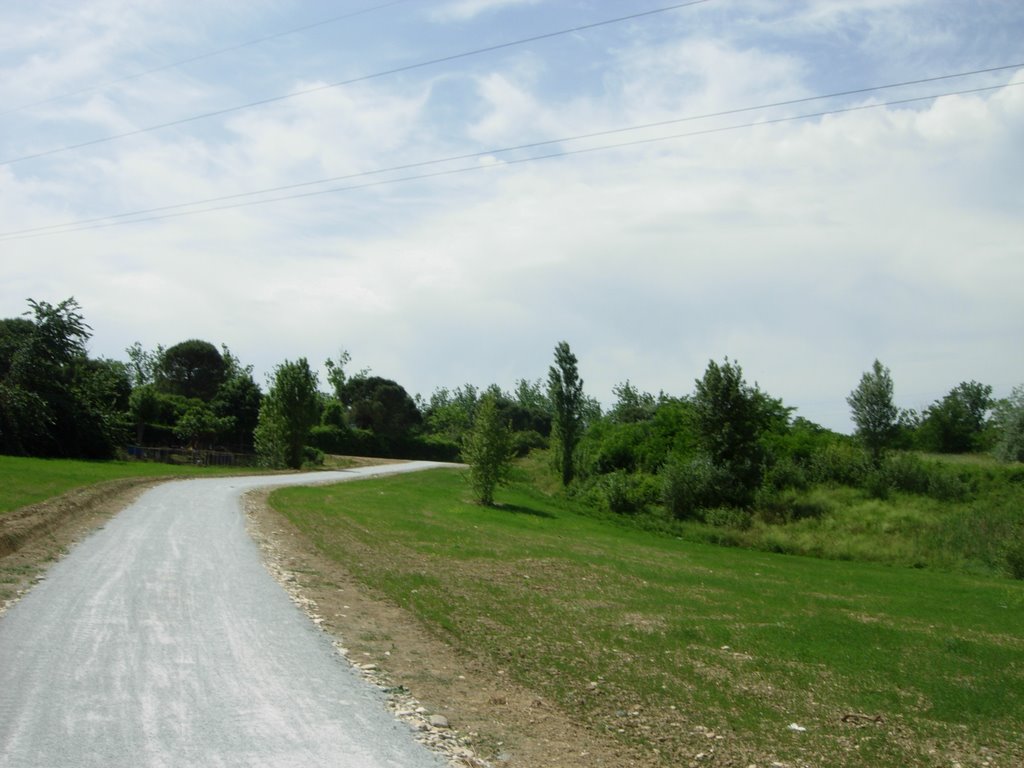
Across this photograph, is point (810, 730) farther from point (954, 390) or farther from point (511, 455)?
point (954, 390)

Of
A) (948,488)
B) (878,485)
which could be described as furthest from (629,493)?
(948,488)

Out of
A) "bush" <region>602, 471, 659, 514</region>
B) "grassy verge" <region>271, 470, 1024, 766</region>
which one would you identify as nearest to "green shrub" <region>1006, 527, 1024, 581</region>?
"grassy verge" <region>271, 470, 1024, 766</region>

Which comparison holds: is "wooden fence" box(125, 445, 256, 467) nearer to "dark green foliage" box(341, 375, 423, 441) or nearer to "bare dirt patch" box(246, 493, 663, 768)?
"dark green foliage" box(341, 375, 423, 441)

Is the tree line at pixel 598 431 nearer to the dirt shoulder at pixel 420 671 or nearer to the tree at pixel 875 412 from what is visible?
the tree at pixel 875 412

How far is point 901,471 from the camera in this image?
49.4 meters

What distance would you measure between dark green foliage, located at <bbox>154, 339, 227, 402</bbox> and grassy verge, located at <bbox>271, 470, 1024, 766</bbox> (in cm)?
8406

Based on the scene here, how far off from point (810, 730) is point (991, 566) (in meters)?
28.7

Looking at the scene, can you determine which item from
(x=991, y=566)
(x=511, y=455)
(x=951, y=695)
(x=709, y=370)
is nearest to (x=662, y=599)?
(x=951, y=695)

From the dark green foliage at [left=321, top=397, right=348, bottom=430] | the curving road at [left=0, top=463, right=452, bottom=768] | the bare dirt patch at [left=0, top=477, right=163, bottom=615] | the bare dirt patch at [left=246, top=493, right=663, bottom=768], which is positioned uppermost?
the dark green foliage at [left=321, top=397, right=348, bottom=430]

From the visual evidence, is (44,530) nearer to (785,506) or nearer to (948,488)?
(785,506)

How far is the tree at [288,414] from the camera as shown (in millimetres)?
61344

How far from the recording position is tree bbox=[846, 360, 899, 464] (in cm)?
5459

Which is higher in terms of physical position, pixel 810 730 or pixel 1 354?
pixel 1 354

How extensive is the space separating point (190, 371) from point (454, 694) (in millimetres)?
105044
